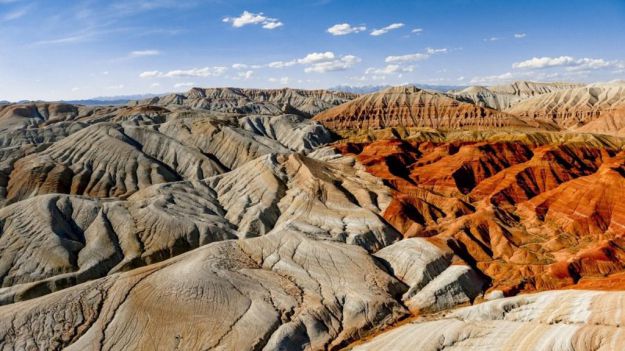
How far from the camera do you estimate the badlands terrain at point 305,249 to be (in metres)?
40.3

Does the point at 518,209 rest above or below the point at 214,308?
below

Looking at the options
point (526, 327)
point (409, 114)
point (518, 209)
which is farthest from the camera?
point (409, 114)

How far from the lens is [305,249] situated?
5466 centimetres

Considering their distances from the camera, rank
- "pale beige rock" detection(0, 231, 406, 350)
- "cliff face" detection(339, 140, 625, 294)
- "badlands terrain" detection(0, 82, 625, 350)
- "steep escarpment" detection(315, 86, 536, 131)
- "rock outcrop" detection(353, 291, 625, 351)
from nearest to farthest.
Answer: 1. "rock outcrop" detection(353, 291, 625, 351)
2. "pale beige rock" detection(0, 231, 406, 350)
3. "badlands terrain" detection(0, 82, 625, 350)
4. "cliff face" detection(339, 140, 625, 294)
5. "steep escarpment" detection(315, 86, 536, 131)

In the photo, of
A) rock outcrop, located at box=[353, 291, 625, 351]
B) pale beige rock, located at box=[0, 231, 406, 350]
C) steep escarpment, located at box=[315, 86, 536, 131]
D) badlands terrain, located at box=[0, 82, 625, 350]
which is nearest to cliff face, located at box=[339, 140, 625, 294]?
badlands terrain, located at box=[0, 82, 625, 350]

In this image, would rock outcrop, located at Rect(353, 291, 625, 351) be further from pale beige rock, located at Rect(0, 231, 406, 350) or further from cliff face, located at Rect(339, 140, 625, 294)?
cliff face, located at Rect(339, 140, 625, 294)

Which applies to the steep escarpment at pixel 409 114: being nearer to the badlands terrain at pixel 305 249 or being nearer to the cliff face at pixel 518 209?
the badlands terrain at pixel 305 249

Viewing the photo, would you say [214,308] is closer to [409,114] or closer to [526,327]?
[526,327]

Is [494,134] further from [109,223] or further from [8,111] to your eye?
[8,111]

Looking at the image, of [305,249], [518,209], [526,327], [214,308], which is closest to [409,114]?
[518,209]

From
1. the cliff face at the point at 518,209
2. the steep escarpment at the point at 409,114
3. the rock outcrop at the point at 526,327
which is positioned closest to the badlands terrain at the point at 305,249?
the rock outcrop at the point at 526,327

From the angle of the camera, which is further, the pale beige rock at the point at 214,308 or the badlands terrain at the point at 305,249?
the badlands terrain at the point at 305,249

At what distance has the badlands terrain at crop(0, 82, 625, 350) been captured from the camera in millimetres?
40344

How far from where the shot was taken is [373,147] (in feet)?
412
